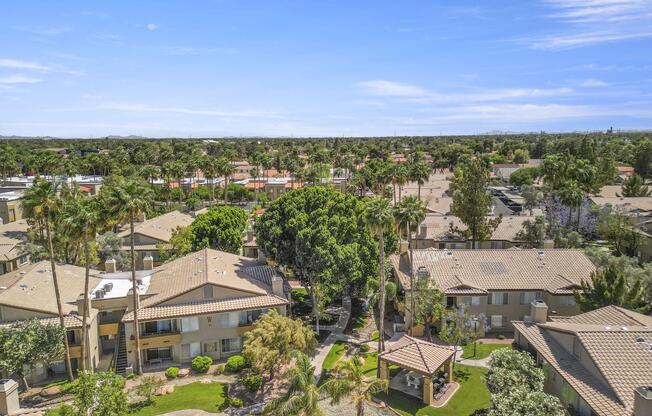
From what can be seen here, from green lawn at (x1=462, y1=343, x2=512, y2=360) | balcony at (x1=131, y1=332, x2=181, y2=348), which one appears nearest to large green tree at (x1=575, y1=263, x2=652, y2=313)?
green lawn at (x1=462, y1=343, x2=512, y2=360)

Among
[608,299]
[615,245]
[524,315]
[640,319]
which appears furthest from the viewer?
[615,245]

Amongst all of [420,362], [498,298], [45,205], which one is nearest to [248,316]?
[420,362]

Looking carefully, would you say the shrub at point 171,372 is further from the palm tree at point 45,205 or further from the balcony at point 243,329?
the palm tree at point 45,205

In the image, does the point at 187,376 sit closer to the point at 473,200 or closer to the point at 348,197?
the point at 348,197

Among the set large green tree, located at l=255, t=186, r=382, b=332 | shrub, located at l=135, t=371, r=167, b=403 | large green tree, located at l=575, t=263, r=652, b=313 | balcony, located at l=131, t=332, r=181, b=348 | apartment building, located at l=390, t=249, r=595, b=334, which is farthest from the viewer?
apartment building, located at l=390, t=249, r=595, b=334

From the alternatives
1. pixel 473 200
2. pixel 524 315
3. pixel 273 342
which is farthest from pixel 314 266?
pixel 473 200

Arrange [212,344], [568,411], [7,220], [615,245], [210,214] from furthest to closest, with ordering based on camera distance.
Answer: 1. [7,220]
2. [615,245]
3. [210,214]
4. [212,344]
5. [568,411]

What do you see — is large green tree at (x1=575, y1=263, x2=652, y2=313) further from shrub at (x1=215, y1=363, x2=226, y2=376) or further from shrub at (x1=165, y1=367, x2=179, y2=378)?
shrub at (x1=165, y1=367, x2=179, y2=378)
